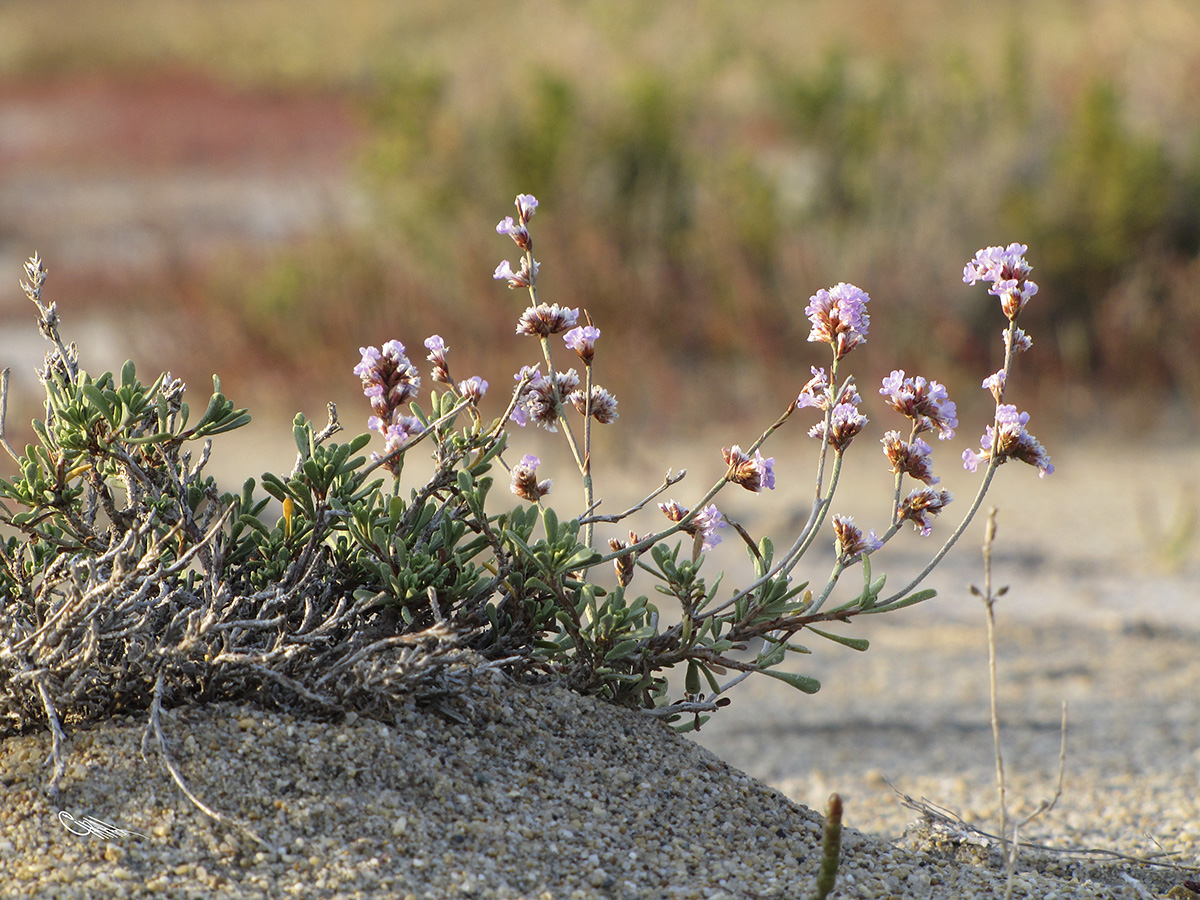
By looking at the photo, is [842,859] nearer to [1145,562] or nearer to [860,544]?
[860,544]

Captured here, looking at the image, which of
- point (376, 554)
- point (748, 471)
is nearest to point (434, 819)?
point (376, 554)

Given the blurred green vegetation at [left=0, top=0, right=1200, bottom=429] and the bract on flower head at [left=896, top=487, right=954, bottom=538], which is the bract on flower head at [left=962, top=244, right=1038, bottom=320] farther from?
the blurred green vegetation at [left=0, top=0, right=1200, bottom=429]

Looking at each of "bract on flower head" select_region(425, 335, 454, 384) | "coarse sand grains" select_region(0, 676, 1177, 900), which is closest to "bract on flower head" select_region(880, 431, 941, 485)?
"coarse sand grains" select_region(0, 676, 1177, 900)

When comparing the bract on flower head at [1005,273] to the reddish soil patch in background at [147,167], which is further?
the reddish soil patch in background at [147,167]

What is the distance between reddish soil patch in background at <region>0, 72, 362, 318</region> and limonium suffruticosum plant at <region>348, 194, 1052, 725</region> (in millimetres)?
9403

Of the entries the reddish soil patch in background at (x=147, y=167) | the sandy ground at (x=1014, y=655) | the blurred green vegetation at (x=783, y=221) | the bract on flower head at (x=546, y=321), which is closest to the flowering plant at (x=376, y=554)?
the bract on flower head at (x=546, y=321)

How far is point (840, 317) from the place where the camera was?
179 centimetres

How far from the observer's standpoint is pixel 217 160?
1944 centimetres

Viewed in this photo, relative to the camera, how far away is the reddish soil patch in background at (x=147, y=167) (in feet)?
45.6

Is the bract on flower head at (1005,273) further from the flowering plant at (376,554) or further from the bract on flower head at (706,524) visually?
the bract on flower head at (706,524)

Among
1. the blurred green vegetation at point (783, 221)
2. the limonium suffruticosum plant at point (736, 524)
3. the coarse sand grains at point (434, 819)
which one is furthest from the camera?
the blurred green vegetation at point (783, 221)

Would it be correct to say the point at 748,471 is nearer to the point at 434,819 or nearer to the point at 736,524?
the point at 736,524

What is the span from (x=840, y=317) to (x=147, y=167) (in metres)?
18.7

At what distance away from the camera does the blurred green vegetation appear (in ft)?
21.1
